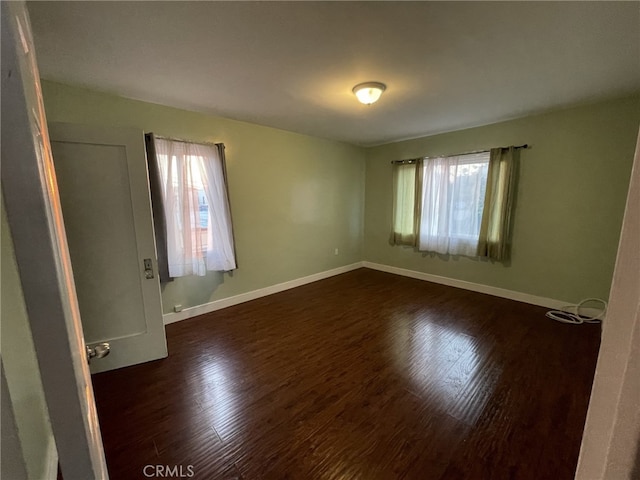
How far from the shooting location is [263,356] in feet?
7.73

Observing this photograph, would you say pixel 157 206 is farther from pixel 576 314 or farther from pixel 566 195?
pixel 576 314

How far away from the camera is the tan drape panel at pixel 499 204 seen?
3.40 m

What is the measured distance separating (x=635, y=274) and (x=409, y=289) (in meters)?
3.90

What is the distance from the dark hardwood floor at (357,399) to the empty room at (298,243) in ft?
0.06

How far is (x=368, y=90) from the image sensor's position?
7.69 ft

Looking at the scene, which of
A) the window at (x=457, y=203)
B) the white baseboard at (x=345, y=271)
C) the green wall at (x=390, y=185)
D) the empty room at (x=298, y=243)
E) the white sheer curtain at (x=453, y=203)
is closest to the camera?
the empty room at (x=298, y=243)

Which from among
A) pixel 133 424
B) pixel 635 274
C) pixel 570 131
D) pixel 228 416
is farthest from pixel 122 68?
pixel 570 131

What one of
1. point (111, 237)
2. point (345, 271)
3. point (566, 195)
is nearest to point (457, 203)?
point (566, 195)

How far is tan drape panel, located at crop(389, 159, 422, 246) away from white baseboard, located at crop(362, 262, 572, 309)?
549mm

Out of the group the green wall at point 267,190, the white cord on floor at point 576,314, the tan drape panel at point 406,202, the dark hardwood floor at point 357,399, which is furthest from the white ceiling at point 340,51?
the dark hardwood floor at point 357,399

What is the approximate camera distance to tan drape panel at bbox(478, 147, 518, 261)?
11.1 ft

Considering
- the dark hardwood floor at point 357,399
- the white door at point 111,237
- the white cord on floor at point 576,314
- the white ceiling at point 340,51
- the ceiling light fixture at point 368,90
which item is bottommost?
the dark hardwood floor at point 357,399

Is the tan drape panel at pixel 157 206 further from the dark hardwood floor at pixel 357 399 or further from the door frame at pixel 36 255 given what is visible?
the door frame at pixel 36 255

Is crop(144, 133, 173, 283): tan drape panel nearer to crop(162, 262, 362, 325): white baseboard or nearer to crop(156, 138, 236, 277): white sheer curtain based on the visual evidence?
crop(156, 138, 236, 277): white sheer curtain
